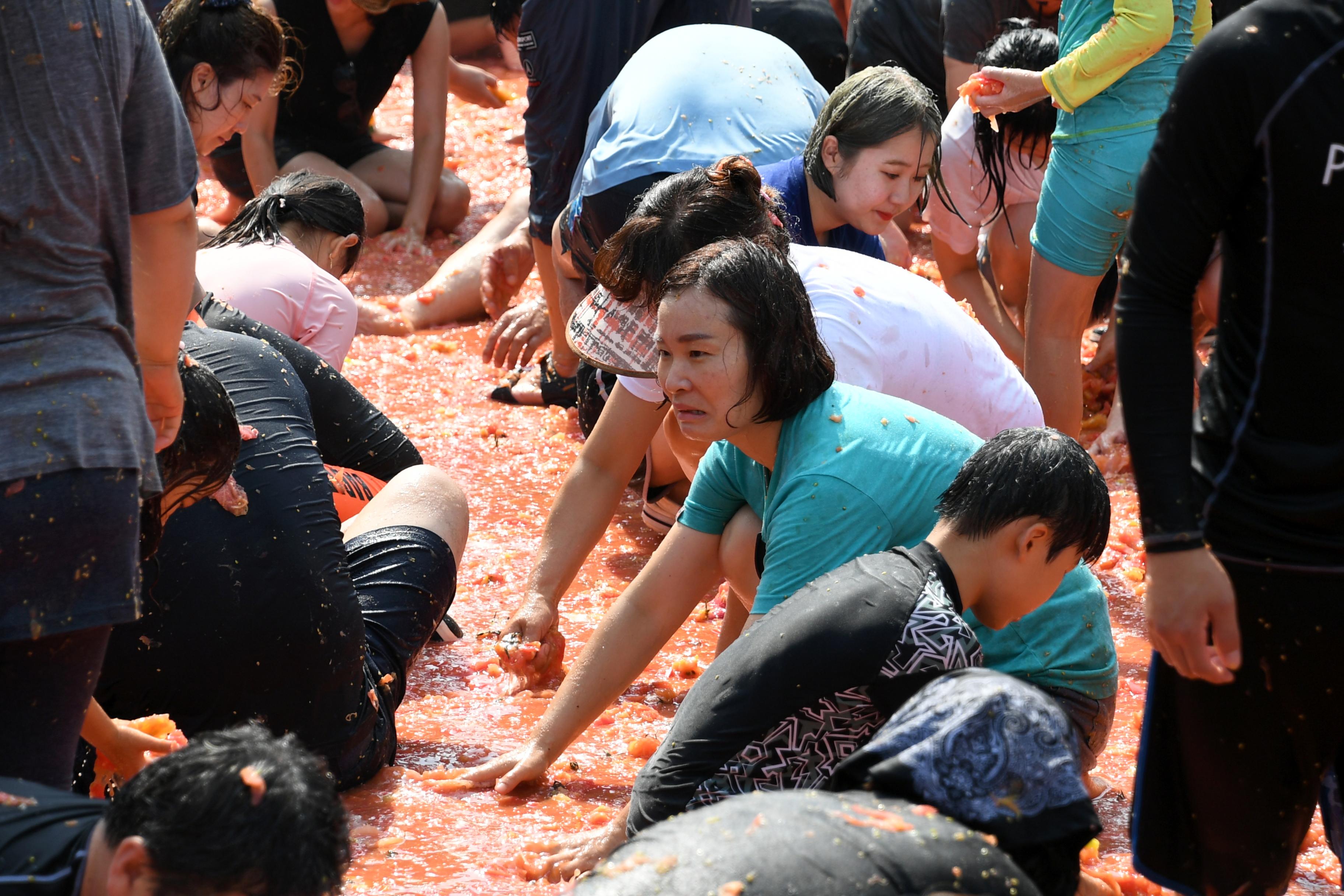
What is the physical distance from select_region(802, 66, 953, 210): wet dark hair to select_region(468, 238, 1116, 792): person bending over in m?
0.98

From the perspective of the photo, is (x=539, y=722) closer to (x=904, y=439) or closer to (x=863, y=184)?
(x=904, y=439)

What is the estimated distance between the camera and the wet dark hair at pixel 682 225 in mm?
2818

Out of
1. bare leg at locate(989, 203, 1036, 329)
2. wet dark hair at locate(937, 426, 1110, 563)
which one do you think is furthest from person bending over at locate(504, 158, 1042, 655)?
bare leg at locate(989, 203, 1036, 329)

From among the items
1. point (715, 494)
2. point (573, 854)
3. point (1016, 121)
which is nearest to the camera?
point (573, 854)

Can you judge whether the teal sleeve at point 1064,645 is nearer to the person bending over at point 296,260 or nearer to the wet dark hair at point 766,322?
the wet dark hair at point 766,322

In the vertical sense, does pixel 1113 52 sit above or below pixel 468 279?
above

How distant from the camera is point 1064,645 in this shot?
97.1 inches

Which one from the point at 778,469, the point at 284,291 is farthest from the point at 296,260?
the point at 778,469

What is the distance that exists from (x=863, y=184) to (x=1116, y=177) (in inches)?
34.8

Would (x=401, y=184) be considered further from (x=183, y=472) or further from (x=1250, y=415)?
(x=1250, y=415)

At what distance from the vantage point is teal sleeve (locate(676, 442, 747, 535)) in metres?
2.67

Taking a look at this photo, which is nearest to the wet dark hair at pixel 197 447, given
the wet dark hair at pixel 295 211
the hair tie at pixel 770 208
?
the hair tie at pixel 770 208

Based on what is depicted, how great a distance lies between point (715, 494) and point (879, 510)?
0.52 meters

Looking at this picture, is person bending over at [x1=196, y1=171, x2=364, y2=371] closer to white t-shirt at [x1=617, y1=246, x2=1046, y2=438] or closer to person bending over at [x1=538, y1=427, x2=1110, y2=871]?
white t-shirt at [x1=617, y1=246, x2=1046, y2=438]
